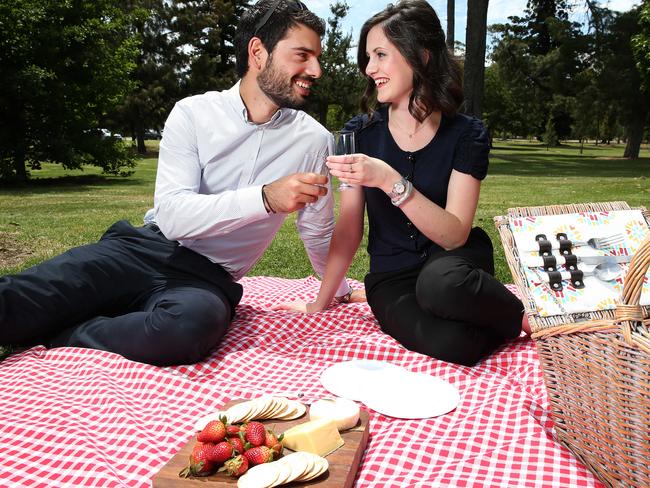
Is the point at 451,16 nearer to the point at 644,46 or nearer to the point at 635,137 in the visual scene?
the point at 644,46

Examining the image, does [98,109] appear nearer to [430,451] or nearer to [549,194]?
[549,194]

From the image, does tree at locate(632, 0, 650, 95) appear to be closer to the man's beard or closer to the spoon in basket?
the man's beard

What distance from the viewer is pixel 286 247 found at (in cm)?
671

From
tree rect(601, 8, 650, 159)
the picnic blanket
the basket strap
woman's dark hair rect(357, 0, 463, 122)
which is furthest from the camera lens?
tree rect(601, 8, 650, 159)

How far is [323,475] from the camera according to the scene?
1.90m

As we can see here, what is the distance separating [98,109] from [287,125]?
15.9 meters

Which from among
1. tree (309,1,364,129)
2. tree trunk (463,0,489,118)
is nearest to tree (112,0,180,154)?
tree (309,1,364,129)

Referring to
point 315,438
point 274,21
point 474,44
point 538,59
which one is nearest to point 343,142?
point 274,21

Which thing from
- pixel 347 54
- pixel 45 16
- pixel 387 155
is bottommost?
pixel 387 155

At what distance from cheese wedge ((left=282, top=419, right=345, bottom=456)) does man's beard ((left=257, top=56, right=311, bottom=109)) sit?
1913mm

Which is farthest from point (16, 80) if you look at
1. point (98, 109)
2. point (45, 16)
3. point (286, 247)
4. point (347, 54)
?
point (347, 54)

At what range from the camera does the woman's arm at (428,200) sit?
111 inches

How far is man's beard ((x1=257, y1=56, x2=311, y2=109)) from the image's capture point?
11.2ft

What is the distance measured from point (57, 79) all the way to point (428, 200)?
1566 cm
